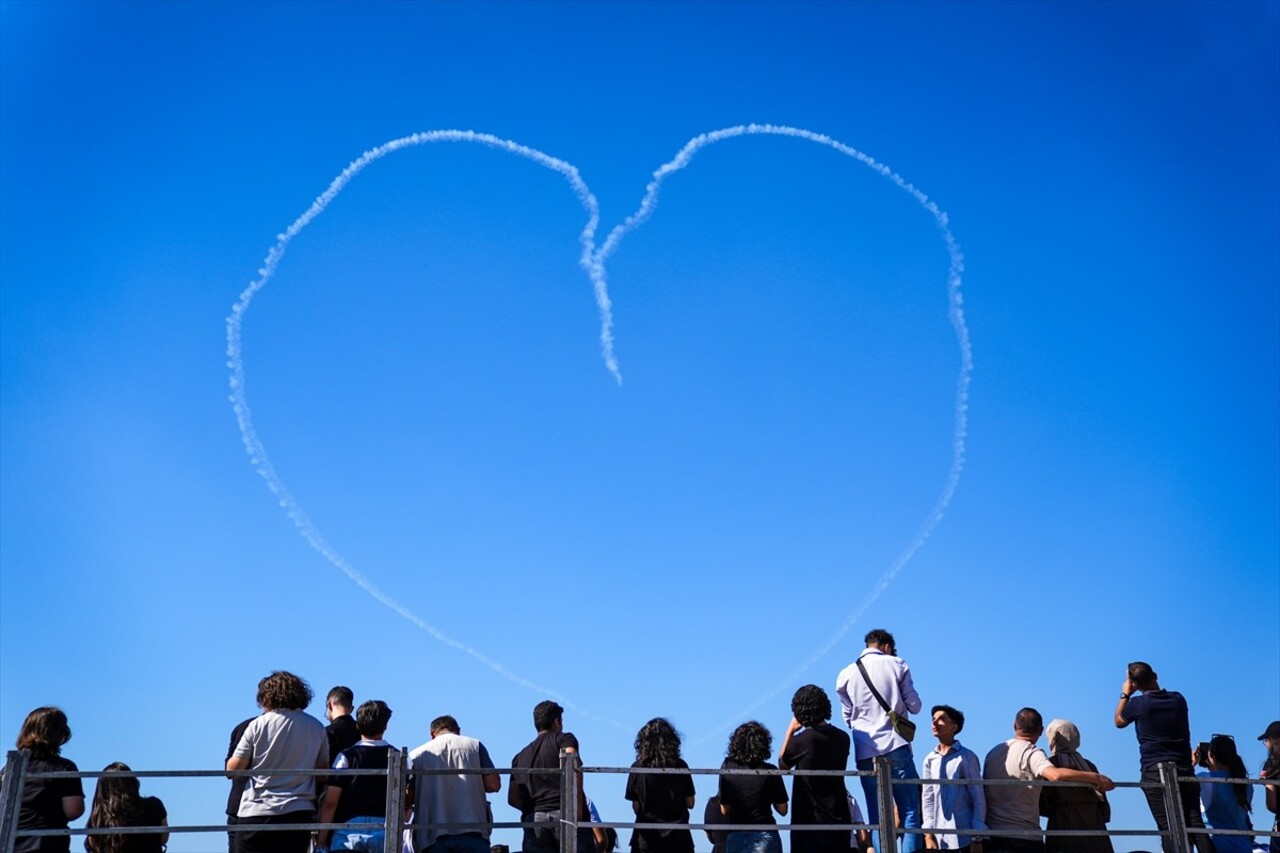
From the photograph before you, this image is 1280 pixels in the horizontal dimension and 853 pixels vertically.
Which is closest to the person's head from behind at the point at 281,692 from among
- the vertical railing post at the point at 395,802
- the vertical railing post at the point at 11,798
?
the vertical railing post at the point at 395,802

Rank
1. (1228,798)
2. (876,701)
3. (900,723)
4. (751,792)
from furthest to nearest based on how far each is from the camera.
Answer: (1228,798) → (876,701) → (900,723) → (751,792)

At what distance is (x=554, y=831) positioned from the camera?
439 inches

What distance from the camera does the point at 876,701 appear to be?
12039 millimetres

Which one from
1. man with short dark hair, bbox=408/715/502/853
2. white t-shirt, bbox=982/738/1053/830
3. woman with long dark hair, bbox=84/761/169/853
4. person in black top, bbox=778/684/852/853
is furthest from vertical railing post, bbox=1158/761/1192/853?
woman with long dark hair, bbox=84/761/169/853

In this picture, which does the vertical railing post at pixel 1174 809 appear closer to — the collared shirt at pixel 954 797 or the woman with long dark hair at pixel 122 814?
the collared shirt at pixel 954 797

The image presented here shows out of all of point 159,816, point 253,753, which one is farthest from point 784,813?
point 159,816

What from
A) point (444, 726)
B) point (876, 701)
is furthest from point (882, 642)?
point (444, 726)

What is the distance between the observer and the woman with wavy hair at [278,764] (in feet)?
32.7

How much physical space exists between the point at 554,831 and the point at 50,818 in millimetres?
4174

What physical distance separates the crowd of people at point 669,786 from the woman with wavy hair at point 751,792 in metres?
0.01

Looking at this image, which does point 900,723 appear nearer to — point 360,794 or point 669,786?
point 669,786

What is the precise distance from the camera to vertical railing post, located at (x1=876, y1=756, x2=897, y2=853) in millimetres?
10391

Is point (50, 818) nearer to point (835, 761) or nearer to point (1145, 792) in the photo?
point (835, 761)

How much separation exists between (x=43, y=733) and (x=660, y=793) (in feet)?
17.0
